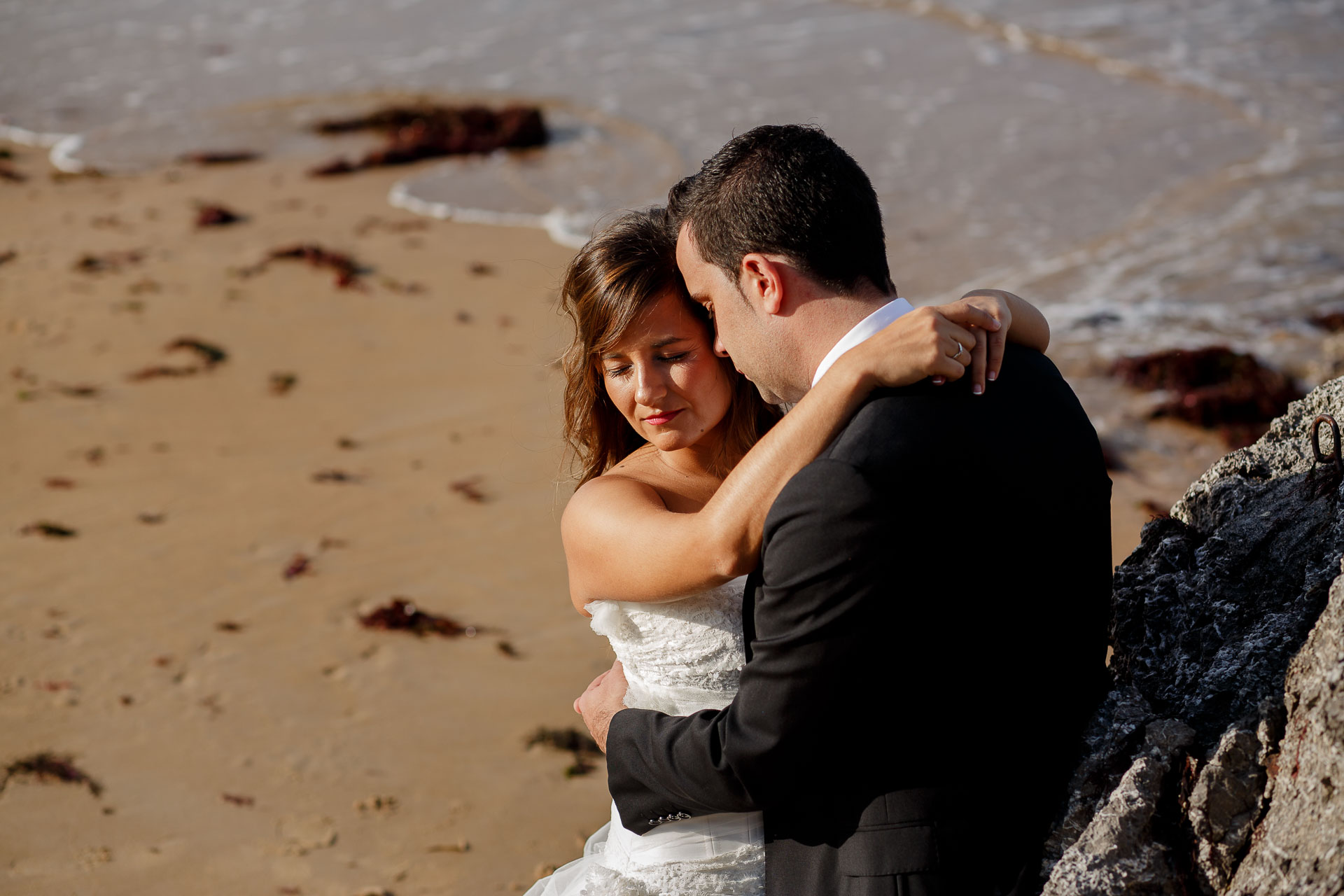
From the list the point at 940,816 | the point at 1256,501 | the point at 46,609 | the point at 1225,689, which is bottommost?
the point at 46,609

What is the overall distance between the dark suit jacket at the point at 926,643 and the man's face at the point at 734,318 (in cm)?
58

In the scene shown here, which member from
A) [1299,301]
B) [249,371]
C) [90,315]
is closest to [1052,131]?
[1299,301]

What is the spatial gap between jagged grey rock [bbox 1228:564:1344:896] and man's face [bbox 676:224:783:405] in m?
1.38

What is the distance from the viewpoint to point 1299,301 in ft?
33.6

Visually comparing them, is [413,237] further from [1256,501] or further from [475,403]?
[1256,501]

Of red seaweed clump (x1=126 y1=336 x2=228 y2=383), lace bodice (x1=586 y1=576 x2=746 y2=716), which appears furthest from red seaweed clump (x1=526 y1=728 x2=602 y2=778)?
red seaweed clump (x1=126 y1=336 x2=228 y2=383)

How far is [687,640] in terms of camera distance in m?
3.18

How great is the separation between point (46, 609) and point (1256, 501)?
21.9 ft

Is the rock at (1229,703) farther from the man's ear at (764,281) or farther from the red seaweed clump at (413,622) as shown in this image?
the red seaweed clump at (413,622)

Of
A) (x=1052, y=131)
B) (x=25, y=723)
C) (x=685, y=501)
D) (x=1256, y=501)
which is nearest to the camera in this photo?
(x=1256, y=501)

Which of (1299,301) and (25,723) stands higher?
(1299,301)

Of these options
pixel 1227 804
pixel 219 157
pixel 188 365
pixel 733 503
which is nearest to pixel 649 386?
pixel 733 503

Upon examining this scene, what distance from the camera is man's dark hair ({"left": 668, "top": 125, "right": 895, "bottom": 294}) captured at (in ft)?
9.27

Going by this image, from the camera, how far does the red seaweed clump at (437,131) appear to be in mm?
14328
